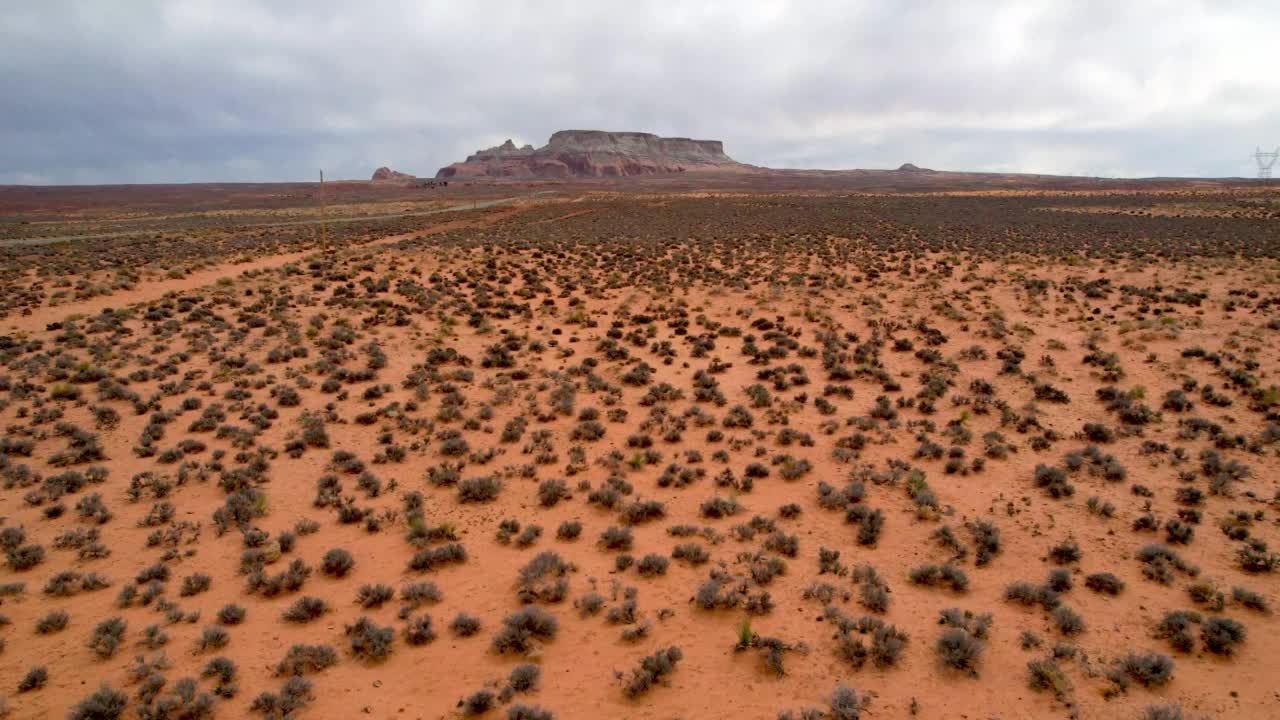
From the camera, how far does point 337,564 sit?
27.9ft

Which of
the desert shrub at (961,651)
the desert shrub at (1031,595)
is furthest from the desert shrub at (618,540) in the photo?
the desert shrub at (1031,595)

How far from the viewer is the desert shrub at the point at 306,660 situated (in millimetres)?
6695

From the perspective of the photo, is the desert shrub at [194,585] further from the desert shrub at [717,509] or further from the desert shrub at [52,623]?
the desert shrub at [717,509]

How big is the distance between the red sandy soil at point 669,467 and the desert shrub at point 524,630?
3.9 inches

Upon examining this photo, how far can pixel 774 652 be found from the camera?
6824 mm

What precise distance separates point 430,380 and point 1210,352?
73.5 feet

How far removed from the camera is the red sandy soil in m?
6.69

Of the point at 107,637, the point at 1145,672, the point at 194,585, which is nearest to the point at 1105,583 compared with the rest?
the point at 1145,672

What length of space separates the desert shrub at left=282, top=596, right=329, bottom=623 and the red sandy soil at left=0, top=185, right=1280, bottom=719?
12 centimetres

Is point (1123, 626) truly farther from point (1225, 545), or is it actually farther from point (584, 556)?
point (584, 556)

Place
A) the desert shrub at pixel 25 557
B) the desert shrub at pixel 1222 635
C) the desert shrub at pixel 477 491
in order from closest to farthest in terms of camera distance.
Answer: the desert shrub at pixel 1222 635 → the desert shrub at pixel 25 557 → the desert shrub at pixel 477 491

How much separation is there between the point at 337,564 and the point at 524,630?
318 centimetres

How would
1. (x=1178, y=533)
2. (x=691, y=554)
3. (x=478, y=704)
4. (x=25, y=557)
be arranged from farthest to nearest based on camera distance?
(x=1178, y=533) → (x=691, y=554) → (x=25, y=557) → (x=478, y=704)

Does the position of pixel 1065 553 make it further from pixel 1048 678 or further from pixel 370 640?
pixel 370 640
